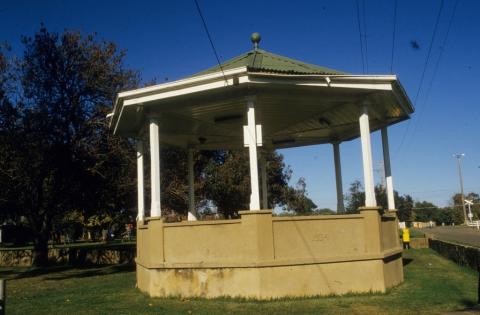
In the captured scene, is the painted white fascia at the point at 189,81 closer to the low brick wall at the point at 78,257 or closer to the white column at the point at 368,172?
the white column at the point at 368,172

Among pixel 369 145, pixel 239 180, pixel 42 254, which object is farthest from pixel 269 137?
pixel 239 180

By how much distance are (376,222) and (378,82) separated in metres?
3.09

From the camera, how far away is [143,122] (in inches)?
527

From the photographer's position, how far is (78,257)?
26.2 meters

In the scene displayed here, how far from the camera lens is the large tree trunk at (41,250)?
79.4 feet

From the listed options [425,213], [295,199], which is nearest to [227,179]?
[295,199]

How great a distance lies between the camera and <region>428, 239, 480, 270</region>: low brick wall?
14297 mm

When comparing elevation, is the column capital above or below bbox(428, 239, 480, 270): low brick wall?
above

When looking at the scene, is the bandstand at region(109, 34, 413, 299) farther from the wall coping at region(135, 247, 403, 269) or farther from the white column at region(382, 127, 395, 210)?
the white column at region(382, 127, 395, 210)

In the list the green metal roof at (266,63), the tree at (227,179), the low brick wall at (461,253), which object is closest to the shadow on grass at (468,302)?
the low brick wall at (461,253)

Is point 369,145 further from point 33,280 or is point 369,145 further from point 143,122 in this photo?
point 33,280

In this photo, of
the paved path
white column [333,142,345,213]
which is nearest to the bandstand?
white column [333,142,345,213]

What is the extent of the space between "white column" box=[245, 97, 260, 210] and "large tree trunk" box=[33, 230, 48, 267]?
669 inches

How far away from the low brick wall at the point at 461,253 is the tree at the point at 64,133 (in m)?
13.2
